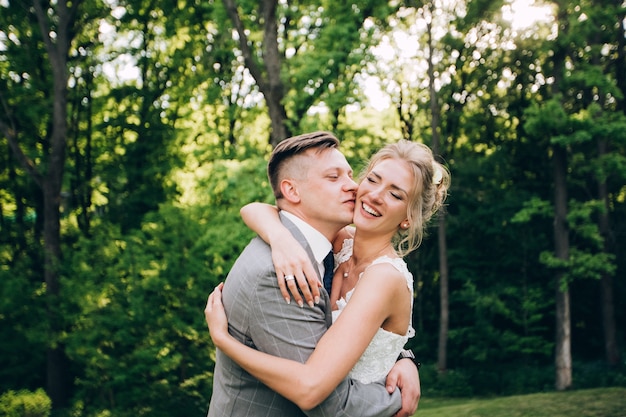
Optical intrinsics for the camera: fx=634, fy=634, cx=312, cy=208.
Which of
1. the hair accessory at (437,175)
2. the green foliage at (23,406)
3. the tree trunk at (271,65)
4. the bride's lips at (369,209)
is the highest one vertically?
the tree trunk at (271,65)

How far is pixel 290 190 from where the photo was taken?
254cm

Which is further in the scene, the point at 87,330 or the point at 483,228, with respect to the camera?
the point at 483,228

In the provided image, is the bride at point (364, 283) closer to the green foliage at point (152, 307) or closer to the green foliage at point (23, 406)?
the green foliage at point (23, 406)

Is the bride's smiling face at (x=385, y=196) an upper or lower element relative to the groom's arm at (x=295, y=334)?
upper

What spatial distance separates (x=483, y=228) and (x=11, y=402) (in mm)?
17873

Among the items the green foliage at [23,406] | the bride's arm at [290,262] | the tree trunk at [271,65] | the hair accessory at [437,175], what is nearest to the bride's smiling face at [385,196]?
the hair accessory at [437,175]

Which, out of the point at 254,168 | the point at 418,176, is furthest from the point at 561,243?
the point at 418,176

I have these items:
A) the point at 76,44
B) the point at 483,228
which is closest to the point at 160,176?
the point at 76,44

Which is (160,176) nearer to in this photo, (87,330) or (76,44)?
(76,44)

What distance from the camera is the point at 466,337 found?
22.9 meters

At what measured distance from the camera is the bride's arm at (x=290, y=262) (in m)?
2.07

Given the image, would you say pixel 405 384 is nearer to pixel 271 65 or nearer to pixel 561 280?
pixel 271 65

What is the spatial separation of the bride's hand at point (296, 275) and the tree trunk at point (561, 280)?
57.7 feet

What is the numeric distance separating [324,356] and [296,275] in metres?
0.27
